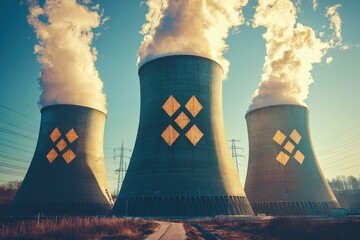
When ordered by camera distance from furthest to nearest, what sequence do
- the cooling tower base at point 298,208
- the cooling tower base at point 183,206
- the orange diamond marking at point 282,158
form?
the orange diamond marking at point 282,158 < the cooling tower base at point 298,208 < the cooling tower base at point 183,206

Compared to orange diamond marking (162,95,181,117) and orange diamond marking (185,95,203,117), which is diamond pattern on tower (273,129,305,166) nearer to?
orange diamond marking (185,95,203,117)

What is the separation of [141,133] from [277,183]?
1317 cm

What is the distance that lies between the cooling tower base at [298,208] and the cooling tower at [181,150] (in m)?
7.06

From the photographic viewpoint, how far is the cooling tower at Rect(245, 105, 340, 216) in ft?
82.6

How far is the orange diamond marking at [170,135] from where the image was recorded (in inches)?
768

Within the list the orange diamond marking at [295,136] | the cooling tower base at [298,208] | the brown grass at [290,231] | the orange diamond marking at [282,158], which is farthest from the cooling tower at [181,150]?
the orange diamond marking at [295,136]

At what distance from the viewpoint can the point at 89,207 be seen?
86.9 feet

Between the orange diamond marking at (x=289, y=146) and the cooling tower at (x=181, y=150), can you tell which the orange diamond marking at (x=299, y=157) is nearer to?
the orange diamond marking at (x=289, y=146)

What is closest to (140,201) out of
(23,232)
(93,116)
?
(23,232)

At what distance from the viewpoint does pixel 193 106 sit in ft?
66.7

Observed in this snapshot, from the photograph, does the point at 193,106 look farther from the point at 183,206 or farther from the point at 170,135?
the point at 183,206

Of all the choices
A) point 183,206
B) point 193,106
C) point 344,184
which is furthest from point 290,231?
point 344,184

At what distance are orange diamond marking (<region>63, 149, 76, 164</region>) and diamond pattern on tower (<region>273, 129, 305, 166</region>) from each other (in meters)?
18.1

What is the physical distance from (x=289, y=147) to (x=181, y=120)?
11.6m
